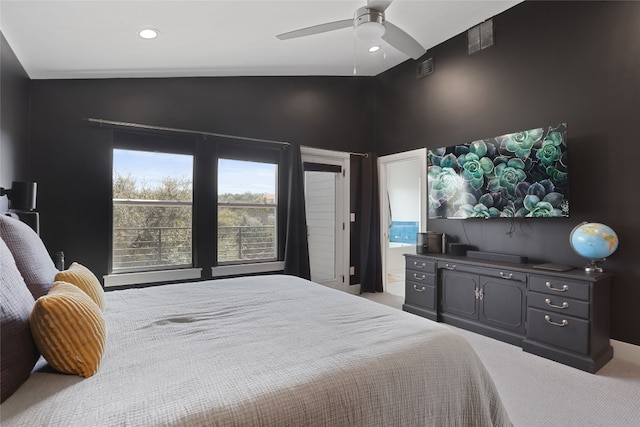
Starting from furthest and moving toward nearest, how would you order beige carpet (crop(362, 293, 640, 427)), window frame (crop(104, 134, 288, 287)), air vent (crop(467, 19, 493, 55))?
air vent (crop(467, 19, 493, 55)), window frame (crop(104, 134, 288, 287)), beige carpet (crop(362, 293, 640, 427))

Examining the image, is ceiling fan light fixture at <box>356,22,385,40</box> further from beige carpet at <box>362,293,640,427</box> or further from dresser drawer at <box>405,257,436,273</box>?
beige carpet at <box>362,293,640,427</box>

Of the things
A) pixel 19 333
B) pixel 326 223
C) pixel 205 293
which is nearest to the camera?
pixel 19 333

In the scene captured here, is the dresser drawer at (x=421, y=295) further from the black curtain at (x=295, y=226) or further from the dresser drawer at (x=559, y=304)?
the black curtain at (x=295, y=226)

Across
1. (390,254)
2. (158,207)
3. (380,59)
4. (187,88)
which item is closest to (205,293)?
(158,207)

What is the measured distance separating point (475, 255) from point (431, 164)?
1.22 meters

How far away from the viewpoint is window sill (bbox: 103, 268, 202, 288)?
3252 millimetres

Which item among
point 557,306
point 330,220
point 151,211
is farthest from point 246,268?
point 557,306

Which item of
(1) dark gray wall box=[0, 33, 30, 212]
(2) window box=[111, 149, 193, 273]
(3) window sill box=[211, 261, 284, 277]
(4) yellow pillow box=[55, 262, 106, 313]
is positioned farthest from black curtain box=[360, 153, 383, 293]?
(1) dark gray wall box=[0, 33, 30, 212]

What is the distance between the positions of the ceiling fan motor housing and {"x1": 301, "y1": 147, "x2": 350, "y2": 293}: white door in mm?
2514

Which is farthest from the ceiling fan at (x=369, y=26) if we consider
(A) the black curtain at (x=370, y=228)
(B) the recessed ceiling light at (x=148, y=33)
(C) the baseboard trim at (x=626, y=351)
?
(C) the baseboard trim at (x=626, y=351)

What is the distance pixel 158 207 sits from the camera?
3553 mm

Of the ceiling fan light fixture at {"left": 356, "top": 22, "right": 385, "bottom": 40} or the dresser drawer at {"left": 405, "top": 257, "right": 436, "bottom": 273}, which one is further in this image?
the dresser drawer at {"left": 405, "top": 257, "right": 436, "bottom": 273}

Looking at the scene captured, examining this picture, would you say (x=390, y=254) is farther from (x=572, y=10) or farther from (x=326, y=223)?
(x=572, y=10)

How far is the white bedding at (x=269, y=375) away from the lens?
35.4 inches
